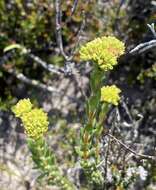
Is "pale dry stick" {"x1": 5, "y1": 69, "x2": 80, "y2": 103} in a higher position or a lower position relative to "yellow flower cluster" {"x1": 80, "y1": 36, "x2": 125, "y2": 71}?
higher

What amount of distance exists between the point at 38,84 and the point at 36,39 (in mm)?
445

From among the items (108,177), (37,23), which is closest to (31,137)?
(108,177)

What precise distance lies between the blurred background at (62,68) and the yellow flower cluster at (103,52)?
1.47 metres

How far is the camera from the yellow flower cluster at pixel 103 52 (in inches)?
80.4

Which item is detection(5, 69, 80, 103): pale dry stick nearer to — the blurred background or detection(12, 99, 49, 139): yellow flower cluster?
the blurred background

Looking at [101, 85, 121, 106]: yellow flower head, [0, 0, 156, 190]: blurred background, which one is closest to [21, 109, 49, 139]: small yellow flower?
[101, 85, 121, 106]: yellow flower head

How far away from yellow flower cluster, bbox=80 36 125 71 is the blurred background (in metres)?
1.47

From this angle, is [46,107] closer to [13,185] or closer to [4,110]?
[4,110]

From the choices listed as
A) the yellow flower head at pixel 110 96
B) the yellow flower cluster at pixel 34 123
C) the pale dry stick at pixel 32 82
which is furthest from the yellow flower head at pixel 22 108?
the pale dry stick at pixel 32 82

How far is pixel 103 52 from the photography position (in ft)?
6.75

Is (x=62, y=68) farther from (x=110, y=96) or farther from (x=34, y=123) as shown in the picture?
(x=34, y=123)

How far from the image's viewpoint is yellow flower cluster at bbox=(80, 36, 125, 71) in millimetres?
2043

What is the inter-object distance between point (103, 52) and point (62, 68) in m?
1.62

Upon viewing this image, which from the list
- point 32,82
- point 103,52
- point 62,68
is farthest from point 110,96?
point 32,82
